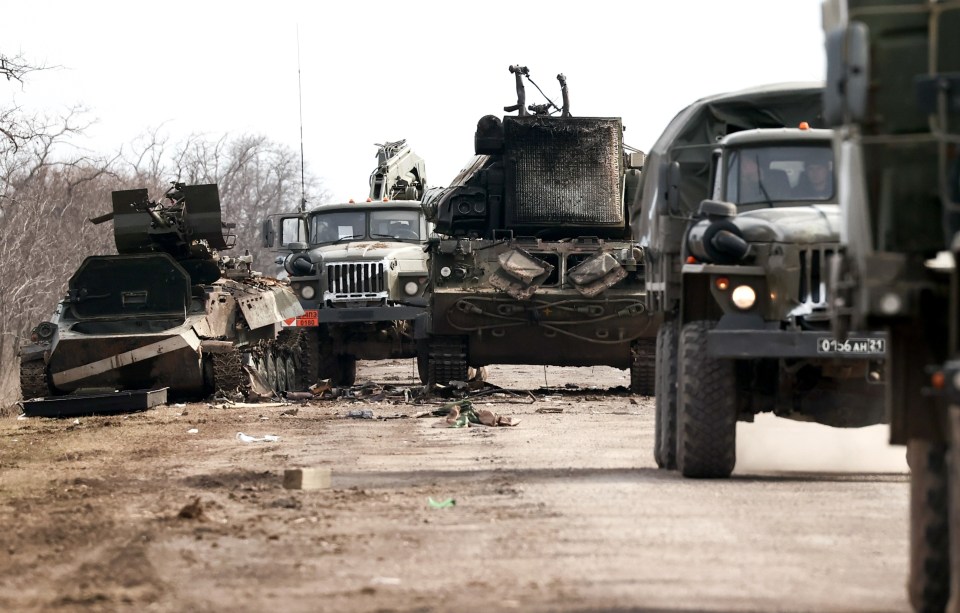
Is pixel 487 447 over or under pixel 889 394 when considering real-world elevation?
under

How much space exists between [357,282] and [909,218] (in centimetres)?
1786

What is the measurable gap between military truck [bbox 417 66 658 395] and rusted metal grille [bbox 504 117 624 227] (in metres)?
0.01

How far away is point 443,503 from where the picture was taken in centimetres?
960

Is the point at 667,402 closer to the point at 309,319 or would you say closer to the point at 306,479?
the point at 306,479

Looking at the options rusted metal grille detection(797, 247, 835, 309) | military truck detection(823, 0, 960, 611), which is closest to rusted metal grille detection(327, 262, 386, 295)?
rusted metal grille detection(797, 247, 835, 309)

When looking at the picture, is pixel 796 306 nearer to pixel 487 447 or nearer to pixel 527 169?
pixel 487 447

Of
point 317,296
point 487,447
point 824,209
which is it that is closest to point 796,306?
point 824,209

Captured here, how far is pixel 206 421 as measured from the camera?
58.8 feet

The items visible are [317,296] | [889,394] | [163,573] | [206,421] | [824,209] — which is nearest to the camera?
[889,394]

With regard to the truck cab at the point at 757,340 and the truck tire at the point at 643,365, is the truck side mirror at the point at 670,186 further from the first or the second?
the truck tire at the point at 643,365

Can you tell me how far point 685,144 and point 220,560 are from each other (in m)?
6.53

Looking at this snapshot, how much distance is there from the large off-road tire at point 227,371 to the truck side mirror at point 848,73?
15907mm

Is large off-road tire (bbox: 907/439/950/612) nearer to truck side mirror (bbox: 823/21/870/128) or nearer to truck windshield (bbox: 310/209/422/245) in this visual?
truck side mirror (bbox: 823/21/870/128)

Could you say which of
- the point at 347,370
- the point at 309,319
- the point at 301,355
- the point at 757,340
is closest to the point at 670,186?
the point at 757,340
